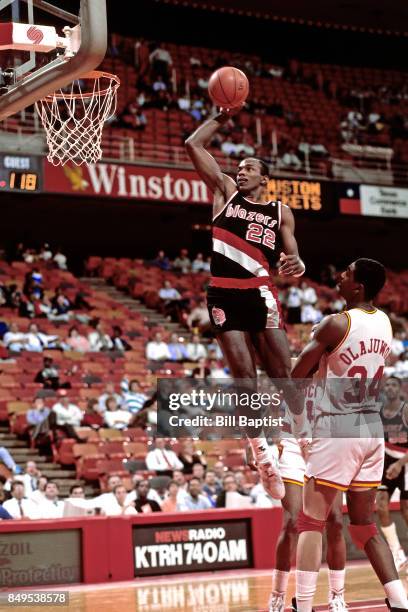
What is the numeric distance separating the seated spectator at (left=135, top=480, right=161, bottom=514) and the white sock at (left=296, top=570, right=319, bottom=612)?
689cm

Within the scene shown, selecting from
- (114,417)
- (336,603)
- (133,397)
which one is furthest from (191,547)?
(336,603)

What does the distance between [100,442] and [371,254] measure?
14.4 metres

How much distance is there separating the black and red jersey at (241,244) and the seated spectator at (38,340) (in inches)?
429

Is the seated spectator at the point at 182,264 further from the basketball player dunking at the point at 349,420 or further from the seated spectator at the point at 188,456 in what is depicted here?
the basketball player dunking at the point at 349,420

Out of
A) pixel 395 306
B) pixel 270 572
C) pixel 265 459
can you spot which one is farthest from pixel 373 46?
pixel 265 459

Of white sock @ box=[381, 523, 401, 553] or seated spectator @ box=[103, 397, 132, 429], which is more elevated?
seated spectator @ box=[103, 397, 132, 429]

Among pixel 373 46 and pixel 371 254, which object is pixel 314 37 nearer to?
pixel 373 46

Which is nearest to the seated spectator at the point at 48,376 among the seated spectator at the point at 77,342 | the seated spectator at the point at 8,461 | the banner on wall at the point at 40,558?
the seated spectator at the point at 77,342

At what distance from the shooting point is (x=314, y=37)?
2995cm

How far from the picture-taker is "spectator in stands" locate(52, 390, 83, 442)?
15.6 m

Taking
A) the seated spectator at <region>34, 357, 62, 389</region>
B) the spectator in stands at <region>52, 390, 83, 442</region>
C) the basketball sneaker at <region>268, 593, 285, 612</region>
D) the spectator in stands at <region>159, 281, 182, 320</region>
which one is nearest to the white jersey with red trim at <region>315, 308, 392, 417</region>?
the basketball sneaker at <region>268, 593, 285, 612</region>

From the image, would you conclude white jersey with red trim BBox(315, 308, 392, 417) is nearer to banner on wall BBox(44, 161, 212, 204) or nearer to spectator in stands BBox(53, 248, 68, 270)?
banner on wall BBox(44, 161, 212, 204)

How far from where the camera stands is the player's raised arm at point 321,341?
645 centimetres

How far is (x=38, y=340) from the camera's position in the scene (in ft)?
59.0
